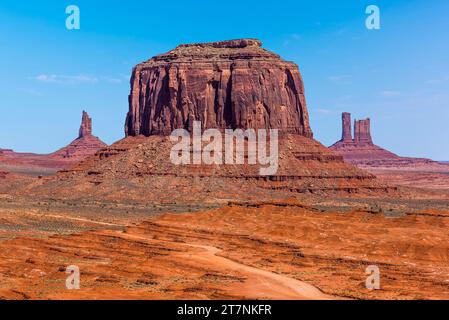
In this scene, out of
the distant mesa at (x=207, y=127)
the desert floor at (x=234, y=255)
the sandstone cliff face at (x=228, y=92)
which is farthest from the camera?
the sandstone cliff face at (x=228, y=92)

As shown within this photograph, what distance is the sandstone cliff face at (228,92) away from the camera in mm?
137625

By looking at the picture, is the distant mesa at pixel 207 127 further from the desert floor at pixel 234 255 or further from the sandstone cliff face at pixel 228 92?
the desert floor at pixel 234 255

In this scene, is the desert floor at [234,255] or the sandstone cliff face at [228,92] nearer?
the desert floor at [234,255]

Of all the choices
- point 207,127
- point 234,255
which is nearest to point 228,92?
point 207,127

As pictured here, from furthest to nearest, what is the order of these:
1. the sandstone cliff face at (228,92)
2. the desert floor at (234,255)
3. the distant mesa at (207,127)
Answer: the sandstone cliff face at (228,92) < the distant mesa at (207,127) < the desert floor at (234,255)

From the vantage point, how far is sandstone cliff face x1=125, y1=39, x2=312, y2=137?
137625 mm

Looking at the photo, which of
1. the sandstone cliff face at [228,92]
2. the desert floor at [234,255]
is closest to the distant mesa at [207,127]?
the sandstone cliff face at [228,92]

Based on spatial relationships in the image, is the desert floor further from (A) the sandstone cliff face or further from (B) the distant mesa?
(A) the sandstone cliff face

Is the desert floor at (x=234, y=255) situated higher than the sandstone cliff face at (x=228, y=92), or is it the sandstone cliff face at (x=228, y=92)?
the sandstone cliff face at (x=228, y=92)

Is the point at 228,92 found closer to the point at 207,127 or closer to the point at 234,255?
the point at 207,127

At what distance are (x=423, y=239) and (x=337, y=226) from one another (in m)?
15.2
